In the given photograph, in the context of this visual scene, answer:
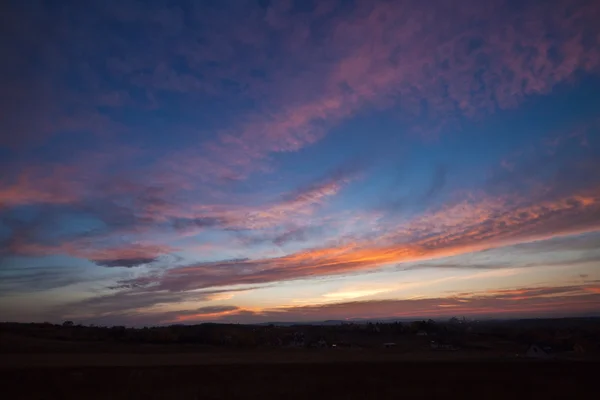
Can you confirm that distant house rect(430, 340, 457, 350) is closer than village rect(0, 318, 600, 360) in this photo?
No

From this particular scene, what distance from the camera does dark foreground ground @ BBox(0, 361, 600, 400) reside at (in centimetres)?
1586

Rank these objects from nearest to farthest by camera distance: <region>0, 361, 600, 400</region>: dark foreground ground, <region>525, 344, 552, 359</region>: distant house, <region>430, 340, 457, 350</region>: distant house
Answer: <region>0, 361, 600, 400</region>: dark foreground ground
<region>525, 344, 552, 359</region>: distant house
<region>430, 340, 457, 350</region>: distant house

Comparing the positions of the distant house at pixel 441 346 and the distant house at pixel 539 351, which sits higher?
the distant house at pixel 441 346

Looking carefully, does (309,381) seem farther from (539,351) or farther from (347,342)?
(347,342)

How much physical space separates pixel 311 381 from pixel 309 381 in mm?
80

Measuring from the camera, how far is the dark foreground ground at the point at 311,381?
1586 cm

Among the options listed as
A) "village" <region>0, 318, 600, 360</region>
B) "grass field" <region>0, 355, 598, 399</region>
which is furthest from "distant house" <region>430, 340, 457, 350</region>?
"grass field" <region>0, 355, 598, 399</region>

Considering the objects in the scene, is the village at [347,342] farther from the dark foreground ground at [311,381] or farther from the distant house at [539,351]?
the dark foreground ground at [311,381]

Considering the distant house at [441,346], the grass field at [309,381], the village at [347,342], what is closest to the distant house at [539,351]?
the village at [347,342]

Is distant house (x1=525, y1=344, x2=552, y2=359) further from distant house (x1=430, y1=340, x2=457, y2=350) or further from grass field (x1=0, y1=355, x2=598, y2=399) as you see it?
grass field (x1=0, y1=355, x2=598, y2=399)

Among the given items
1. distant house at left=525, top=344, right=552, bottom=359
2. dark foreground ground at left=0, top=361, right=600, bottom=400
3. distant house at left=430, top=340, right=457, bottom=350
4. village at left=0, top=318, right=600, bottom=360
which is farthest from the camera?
distant house at left=430, top=340, right=457, bottom=350

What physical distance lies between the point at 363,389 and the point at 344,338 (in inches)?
1158

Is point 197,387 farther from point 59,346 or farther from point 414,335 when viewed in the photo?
point 414,335

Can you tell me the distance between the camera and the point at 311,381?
17250mm
